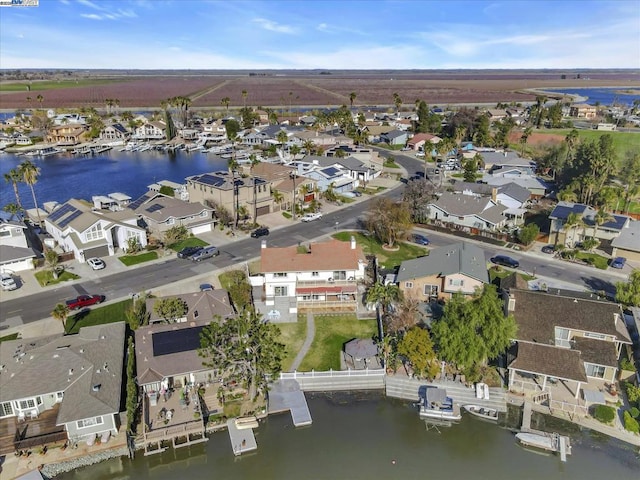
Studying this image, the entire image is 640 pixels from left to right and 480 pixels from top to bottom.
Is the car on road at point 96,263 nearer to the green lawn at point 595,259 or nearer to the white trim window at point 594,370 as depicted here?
the white trim window at point 594,370

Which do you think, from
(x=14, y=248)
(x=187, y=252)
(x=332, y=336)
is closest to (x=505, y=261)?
(x=332, y=336)

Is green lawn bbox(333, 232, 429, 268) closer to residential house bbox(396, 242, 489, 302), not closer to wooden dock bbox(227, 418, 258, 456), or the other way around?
residential house bbox(396, 242, 489, 302)

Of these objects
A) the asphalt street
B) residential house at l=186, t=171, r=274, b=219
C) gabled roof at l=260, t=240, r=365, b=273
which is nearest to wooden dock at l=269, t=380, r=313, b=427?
gabled roof at l=260, t=240, r=365, b=273

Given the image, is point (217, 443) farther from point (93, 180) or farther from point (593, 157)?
point (93, 180)

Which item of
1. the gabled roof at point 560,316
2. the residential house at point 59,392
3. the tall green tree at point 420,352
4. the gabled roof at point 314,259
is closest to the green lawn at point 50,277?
the residential house at point 59,392

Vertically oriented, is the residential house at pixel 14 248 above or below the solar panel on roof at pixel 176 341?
above

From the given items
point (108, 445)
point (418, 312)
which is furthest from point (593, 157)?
point (108, 445)
